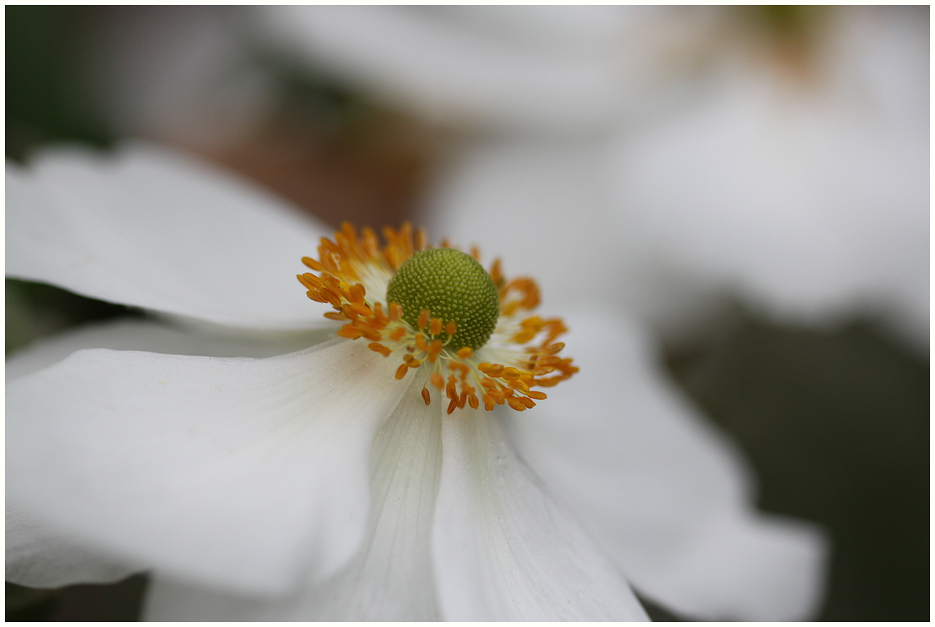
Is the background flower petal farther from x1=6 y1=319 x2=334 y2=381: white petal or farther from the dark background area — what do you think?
x1=6 y1=319 x2=334 y2=381: white petal

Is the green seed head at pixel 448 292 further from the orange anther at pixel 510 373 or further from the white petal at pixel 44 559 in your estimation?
the white petal at pixel 44 559

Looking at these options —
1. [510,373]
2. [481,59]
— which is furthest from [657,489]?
[481,59]

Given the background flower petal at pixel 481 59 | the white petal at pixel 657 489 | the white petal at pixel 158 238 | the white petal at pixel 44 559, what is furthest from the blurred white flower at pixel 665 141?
the white petal at pixel 44 559

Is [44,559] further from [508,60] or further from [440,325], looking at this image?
[508,60]

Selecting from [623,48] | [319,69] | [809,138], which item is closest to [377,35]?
[319,69]

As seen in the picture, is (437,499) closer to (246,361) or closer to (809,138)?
(246,361)

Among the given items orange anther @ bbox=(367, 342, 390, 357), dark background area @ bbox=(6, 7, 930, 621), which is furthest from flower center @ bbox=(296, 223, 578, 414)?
dark background area @ bbox=(6, 7, 930, 621)

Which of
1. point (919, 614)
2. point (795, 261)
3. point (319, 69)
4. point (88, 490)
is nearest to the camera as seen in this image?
point (88, 490)

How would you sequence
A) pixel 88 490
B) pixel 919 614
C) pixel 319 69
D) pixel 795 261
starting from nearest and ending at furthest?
pixel 88 490 < pixel 919 614 < pixel 795 261 < pixel 319 69
